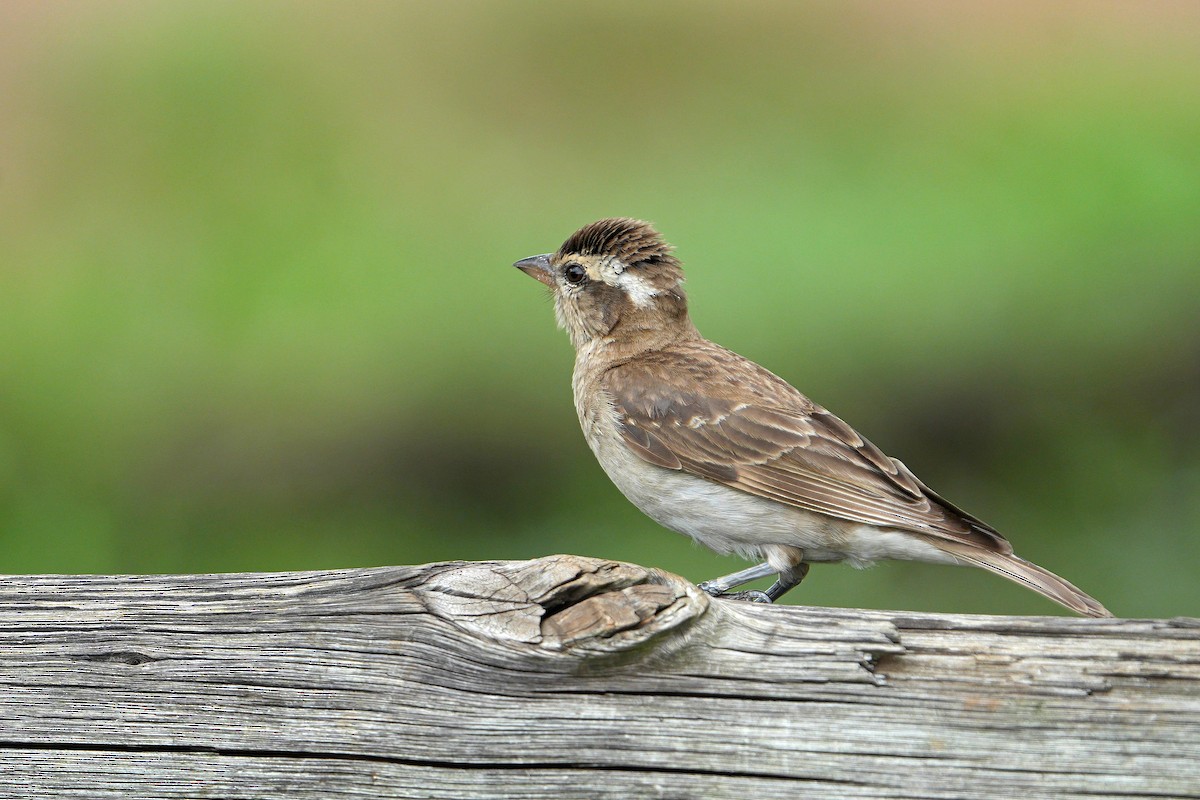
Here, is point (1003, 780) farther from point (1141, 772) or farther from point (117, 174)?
point (117, 174)

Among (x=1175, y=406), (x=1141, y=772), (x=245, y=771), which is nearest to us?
(x=1141, y=772)

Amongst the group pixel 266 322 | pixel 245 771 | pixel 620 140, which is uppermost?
pixel 620 140

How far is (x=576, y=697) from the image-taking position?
2281mm

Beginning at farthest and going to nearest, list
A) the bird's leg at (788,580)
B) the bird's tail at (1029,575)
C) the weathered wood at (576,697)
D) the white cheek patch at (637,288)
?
the white cheek patch at (637,288) < the bird's leg at (788,580) < the bird's tail at (1029,575) < the weathered wood at (576,697)

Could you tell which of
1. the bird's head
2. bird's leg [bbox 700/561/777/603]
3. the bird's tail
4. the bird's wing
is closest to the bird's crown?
the bird's head

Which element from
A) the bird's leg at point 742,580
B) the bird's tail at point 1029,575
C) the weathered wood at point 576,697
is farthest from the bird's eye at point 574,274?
the weathered wood at point 576,697

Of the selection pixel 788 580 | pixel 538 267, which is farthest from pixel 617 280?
pixel 788 580

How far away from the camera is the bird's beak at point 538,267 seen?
17.3ft

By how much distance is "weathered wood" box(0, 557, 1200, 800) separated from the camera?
2.18 metres

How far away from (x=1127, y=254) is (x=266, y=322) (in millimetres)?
3863

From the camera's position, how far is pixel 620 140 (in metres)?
6.36

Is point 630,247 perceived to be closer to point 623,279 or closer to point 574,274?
point 623,279

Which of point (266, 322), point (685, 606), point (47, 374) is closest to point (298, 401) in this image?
point (266, 322)

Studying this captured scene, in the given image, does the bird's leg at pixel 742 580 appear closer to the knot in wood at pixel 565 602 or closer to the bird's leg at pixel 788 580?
the bird's leg at pixel 788 580
